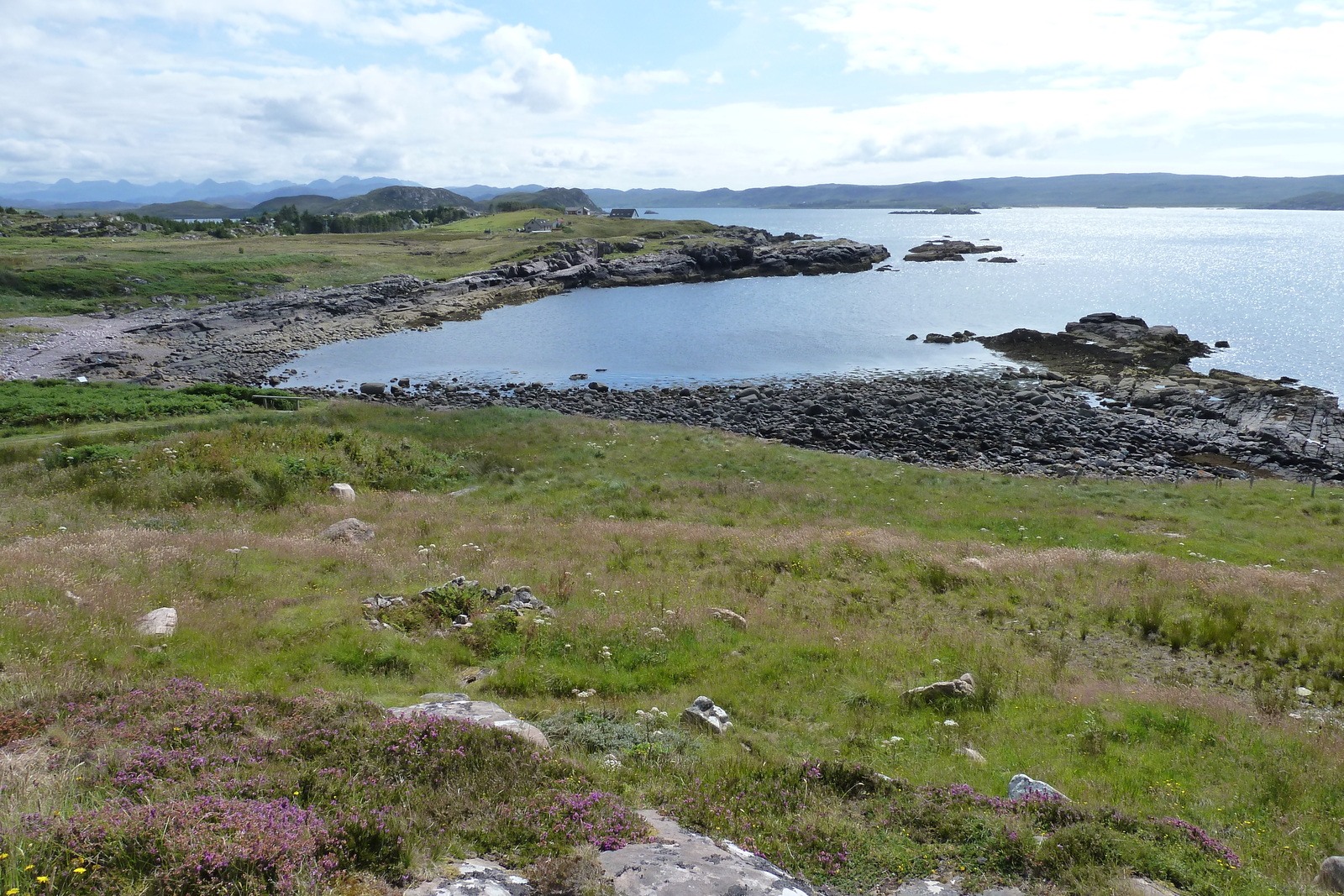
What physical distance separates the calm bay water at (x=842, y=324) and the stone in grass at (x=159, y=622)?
173 ft

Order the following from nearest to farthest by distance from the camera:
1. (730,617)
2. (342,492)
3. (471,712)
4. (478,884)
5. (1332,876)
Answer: (478,884) < (1332,876) < (471,712) < (730,617) < (342,492)

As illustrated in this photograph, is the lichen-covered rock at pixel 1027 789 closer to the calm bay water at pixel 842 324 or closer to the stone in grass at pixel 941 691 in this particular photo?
the stone in grass at pixel 941 691

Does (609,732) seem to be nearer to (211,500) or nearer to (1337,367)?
(211,500)

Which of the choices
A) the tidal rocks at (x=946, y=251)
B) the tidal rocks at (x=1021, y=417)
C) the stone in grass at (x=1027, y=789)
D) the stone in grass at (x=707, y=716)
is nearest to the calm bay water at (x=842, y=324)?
the tidal rocks at (x=1021, y=417)

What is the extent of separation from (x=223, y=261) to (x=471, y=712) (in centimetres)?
11900

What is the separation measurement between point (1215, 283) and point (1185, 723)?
14536cm

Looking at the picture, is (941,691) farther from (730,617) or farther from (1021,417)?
(1021,417)

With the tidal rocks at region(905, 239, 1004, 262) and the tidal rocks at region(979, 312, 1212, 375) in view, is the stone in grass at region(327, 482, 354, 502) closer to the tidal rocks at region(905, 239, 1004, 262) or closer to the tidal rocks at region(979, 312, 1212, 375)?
the tidal rocks at region(979, 312, 1212, 375)

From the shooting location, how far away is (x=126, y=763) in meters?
6.34

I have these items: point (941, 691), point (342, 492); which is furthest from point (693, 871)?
point (342, 492)

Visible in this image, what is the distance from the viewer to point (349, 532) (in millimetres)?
18578

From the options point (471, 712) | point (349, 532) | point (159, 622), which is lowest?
point (349, 532)

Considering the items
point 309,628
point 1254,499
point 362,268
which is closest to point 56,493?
point 309,628

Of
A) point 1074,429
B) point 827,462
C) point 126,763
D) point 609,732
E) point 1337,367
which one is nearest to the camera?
point 126,763
